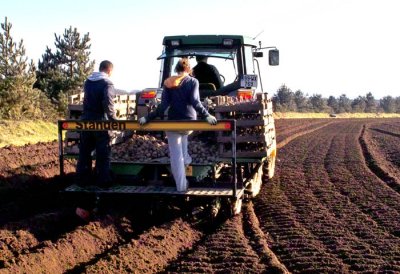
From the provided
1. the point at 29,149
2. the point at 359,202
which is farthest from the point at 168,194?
the point at 29,149

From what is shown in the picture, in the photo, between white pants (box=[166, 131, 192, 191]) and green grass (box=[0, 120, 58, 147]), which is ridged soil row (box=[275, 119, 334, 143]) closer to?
green grass (box=[0, 120, 58, 147])

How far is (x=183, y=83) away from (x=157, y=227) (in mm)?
1943

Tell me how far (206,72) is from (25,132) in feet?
39.8

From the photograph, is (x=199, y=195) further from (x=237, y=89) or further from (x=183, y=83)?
(x=237, y=89)

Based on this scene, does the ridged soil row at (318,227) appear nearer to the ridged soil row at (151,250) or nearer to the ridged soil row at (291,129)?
the ridged soil row at (151,250)

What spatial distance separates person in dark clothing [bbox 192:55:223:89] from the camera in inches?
405

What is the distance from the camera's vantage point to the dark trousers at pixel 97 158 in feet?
25.4

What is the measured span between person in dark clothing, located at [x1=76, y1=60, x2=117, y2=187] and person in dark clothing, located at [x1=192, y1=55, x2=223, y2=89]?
2.76 m

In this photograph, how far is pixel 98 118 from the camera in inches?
309

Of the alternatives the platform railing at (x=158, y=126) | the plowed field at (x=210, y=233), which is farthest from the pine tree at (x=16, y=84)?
the platform railing at (x=158, y=126)

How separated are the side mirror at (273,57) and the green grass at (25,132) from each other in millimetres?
10480

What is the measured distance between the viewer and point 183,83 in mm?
7660

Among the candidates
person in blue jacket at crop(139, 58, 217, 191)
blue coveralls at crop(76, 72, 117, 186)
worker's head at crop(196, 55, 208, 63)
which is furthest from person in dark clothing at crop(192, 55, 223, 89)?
blue coveralls at crop(76, 72, 117, 186)

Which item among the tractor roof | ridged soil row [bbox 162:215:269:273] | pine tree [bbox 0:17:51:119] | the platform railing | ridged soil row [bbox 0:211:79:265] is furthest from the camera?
pine tree [bbox 0:17:51:119]
